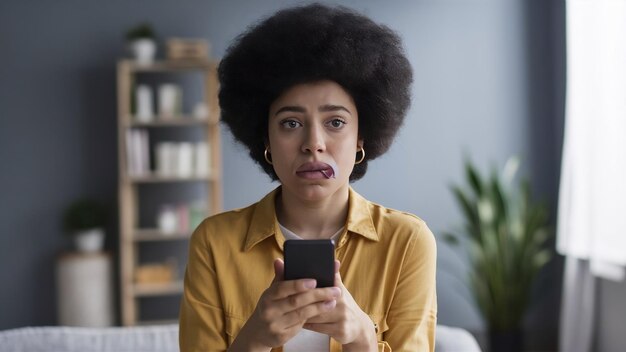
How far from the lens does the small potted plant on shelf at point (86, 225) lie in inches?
177

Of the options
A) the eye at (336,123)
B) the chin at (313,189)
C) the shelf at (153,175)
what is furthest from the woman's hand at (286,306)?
the shelf at (153,175)

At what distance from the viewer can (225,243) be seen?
4.54ft

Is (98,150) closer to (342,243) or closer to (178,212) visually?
(178,212)

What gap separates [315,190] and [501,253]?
3.03 metres

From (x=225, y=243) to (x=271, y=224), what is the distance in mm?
96

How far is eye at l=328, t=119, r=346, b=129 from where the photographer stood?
1.28m

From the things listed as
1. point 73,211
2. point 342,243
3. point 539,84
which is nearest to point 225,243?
point 342,243

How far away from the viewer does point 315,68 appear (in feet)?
4.17

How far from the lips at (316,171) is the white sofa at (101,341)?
3.03 feet

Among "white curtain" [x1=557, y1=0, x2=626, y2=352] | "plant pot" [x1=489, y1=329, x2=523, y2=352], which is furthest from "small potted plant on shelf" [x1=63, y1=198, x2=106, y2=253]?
"white curtain" [x1=557, y1=0, x2=626, y2=352]

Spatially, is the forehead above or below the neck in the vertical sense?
above

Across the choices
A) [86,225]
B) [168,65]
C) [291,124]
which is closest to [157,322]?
[86,225]

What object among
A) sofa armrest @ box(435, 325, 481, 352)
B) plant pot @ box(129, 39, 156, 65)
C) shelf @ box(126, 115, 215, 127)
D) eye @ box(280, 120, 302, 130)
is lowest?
sofa armrest @ box(435, 325, 481, 352)

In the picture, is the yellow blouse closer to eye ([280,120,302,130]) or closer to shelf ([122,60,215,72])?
eye ([280,120,302,130])
